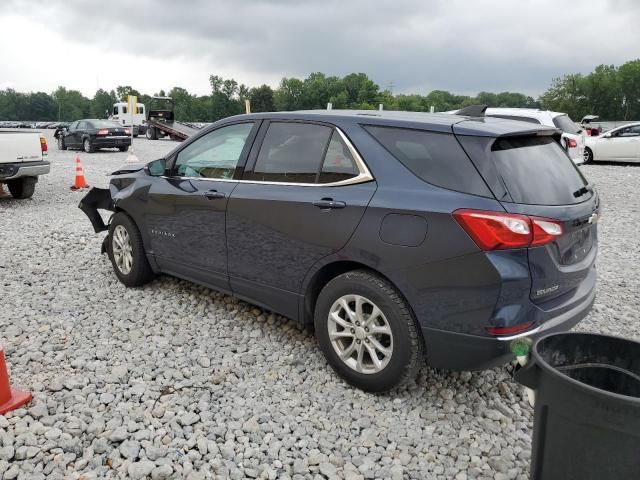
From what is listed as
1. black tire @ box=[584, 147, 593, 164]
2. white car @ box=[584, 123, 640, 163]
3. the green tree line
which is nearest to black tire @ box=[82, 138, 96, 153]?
black tire @ box=[584, 147, 593, 164]

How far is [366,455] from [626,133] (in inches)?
740

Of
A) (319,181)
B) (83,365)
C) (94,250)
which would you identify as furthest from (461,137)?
(94,250)

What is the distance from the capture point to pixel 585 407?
81.5 inches

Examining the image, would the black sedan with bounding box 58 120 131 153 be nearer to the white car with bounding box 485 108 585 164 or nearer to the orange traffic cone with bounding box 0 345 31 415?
the white car with bounding box 485 108 585 164

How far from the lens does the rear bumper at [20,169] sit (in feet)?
31.1

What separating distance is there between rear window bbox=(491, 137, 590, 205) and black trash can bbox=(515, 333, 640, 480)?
0.84m

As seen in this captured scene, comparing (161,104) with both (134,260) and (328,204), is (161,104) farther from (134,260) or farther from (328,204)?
(328,204)

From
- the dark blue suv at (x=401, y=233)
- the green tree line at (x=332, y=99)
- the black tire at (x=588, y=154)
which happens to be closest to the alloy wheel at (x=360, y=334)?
the dark blue suv at (x=401, y=233)

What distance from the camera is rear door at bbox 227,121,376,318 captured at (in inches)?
134

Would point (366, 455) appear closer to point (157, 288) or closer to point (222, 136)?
point (222, 136)

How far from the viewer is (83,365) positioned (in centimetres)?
376

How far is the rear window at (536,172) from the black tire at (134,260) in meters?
3.41

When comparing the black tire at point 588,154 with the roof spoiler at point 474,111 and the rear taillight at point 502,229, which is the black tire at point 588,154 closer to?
the roof spoiler at point 474,111

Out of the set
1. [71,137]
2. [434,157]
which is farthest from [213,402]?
[71,137]
